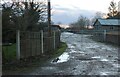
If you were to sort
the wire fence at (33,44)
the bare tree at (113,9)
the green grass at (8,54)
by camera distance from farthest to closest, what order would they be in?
the bare tree at (113,9), the wire fence at (33,44), the green grass at (8,54)

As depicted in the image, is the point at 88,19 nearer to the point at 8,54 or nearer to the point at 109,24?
the point at 109,24

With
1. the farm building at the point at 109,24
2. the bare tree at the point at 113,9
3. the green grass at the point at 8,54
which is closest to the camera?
the green grass at the point at 8,54

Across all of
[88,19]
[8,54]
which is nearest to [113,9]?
[88,19]

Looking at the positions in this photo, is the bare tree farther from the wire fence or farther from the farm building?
the wire fence

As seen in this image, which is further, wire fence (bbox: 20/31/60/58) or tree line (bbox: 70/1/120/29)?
tree line (bbox: 70/1/120/29)

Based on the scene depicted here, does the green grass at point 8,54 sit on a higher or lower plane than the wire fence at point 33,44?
lower

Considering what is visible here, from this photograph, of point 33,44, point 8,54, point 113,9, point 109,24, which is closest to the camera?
point 33,44

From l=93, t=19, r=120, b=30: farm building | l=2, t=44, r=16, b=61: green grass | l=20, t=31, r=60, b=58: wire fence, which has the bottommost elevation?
l=93, t=19, r=120, b=30: farm building

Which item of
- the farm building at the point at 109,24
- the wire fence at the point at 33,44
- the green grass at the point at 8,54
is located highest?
the wire fence at the point at 33,44

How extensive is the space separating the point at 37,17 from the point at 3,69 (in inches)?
721

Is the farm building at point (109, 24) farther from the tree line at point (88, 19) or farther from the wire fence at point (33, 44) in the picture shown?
the wire fence at point (33, 44)

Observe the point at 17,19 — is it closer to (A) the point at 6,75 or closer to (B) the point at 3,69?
(B) the point at 3,69

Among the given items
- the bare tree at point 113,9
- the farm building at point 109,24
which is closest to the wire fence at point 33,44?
the farm building at point 109,24

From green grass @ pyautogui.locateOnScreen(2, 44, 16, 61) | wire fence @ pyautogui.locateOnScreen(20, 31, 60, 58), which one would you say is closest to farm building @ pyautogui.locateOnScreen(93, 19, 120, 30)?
wire fence @ pyautogui.locateOnScreen(20, 31, 60, 58)
